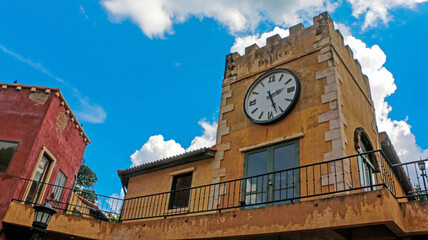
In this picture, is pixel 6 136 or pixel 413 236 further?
pixel 6 136

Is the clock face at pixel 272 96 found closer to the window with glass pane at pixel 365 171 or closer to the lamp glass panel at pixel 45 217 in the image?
the window with glass pane at pixel 365 171

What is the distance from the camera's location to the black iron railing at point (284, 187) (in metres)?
8.18

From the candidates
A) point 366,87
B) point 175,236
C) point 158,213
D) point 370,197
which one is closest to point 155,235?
point 175,236

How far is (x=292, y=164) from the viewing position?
9281 millimetres

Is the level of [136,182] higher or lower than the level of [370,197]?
higher

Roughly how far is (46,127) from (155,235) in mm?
5796

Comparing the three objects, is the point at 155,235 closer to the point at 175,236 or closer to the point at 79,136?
the point at 175,236

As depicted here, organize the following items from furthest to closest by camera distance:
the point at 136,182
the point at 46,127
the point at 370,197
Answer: the point at 136,182 → the point at 46,127 → the point at 370,197

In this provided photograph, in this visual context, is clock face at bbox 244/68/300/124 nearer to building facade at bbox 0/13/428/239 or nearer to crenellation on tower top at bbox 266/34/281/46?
building facade at bbox 0/13/428/239

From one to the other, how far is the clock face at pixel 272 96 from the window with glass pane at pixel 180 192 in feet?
10.0

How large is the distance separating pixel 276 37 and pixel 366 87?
3.84m

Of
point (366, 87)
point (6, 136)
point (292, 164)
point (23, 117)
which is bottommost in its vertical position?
point (292, 164)

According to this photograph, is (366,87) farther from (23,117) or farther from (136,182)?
(23,117)

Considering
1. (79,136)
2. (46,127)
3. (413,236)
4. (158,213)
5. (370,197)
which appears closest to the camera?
(370,197)
